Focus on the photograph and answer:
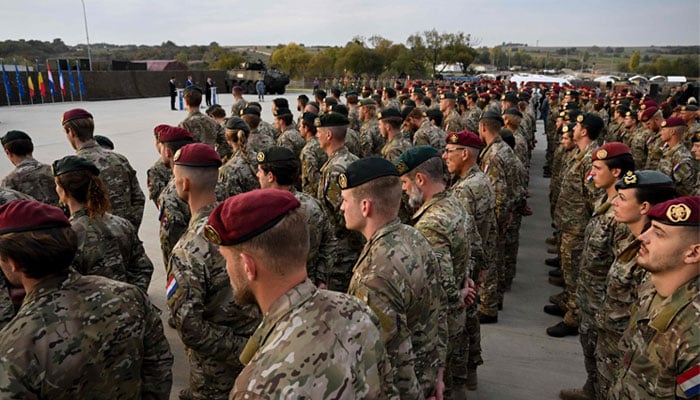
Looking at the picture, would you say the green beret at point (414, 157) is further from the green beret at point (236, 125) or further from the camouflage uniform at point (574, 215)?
the green beret at point (236, 125)

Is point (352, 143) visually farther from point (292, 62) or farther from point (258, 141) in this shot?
point (292, 62)

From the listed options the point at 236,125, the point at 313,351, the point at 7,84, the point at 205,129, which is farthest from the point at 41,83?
the point at 313,351

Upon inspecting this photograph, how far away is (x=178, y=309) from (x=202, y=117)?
5.64m

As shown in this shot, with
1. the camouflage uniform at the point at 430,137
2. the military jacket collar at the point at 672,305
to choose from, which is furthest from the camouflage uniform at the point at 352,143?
the military jacket collar at the point at 672,305

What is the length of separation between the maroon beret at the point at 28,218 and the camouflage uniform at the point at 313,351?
104 cm

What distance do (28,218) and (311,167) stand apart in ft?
13.8

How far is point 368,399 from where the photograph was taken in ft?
5.20

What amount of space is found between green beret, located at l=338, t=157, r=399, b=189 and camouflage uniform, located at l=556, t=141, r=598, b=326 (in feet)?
11.5

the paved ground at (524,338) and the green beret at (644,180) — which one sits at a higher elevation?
the green beret at (644,180)

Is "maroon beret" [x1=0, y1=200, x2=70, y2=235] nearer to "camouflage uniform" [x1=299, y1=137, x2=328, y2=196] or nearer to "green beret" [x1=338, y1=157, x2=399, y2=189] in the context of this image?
"green beret" [x1=338, y1=157, x2=399, y2=189]

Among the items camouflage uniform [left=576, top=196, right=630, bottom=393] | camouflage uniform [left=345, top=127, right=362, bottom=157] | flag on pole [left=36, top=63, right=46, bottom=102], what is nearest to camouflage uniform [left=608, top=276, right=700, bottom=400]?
camouflage uniform [left=576, top=196, right=630, bottom=393]

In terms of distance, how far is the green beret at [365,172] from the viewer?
7.95ft

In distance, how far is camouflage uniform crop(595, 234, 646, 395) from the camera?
305cm

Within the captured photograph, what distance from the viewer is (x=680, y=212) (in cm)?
224
